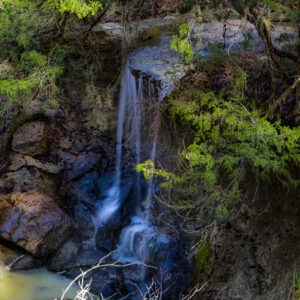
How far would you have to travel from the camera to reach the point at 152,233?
637 centimetres

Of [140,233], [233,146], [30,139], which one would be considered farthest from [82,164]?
[233,146]

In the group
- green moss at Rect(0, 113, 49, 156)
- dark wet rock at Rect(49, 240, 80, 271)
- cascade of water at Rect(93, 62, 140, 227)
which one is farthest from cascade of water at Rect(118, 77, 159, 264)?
green moss at Rect(0, 113, 49, 156)

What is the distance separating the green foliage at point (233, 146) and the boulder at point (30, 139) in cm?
370

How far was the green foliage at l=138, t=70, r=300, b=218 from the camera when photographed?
446 centimetres

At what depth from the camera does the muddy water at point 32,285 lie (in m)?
5.47

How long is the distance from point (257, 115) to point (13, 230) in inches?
198

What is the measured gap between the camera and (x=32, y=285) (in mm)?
5758

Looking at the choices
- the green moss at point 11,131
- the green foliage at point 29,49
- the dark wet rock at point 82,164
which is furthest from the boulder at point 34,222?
the green foliage at point 29,49

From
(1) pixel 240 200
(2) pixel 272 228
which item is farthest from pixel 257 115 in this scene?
(2) pixel 272 228

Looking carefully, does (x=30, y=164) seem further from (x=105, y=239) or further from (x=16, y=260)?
(x=105, y=239)

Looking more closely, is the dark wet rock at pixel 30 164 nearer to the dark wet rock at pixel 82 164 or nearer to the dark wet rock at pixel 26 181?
the dark wet rock at pixel 26 181

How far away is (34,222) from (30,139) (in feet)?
6.65

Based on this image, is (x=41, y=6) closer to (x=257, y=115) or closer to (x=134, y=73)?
(x=134, y=73)

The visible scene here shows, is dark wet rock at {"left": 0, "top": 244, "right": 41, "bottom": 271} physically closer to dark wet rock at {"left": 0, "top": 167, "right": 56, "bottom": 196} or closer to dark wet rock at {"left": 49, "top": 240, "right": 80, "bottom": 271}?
dark wet rock at {"left": 49, "top": 240, "right": 80, "bottom": 271}
